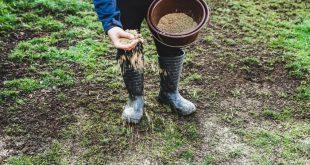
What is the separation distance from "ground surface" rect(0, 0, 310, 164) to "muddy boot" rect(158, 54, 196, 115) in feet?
0.30

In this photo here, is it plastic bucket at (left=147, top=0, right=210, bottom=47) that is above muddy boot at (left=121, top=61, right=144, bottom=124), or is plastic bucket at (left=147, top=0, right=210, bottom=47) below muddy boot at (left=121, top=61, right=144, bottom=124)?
above

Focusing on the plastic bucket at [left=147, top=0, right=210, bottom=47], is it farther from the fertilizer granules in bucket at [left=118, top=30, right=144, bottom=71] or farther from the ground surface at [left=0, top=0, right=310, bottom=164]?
the ground surface at [left=0, top=0, right=310, bottom=164]

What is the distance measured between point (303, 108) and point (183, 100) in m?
1.12

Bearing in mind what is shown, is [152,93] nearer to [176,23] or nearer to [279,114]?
[176,23]

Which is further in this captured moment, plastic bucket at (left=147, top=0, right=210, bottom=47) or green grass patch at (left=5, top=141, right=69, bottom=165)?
green grass patch at (left=5, top=141, right=69, bottom=165)

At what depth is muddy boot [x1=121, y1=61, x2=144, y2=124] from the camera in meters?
3.58

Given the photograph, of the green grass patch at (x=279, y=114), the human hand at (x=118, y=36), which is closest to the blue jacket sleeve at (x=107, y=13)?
the human hand at (x=118, y=36)

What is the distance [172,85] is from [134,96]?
1.11 feet

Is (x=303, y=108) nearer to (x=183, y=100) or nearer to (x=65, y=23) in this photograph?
(x=183, y=100)

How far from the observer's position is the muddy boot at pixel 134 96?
3582 millimetres

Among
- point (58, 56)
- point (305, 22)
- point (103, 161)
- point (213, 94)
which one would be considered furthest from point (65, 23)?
point (305, 22)

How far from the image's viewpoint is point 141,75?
3619mm

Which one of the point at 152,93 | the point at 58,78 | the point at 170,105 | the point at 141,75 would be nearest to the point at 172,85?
the point at 170,105

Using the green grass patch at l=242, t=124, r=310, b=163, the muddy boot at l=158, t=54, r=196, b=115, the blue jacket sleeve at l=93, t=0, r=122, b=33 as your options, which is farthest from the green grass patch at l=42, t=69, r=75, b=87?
the green grass patch at l=242, t=124, r=310, b=163
